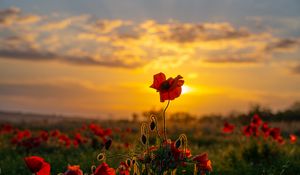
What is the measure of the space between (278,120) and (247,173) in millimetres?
26845

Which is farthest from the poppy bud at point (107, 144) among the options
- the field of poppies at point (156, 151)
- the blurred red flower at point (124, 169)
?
the blurred red flower at point (124, 169)

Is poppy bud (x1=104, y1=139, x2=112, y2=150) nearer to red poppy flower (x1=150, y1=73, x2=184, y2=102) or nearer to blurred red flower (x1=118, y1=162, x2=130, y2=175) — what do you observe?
blurred red flower (x1=118, y1=162, x2=130, y2=175)

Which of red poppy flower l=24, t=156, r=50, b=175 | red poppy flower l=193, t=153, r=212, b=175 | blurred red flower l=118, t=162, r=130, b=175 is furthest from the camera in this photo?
blurred red flower l=118, t=162, r=130, b=175

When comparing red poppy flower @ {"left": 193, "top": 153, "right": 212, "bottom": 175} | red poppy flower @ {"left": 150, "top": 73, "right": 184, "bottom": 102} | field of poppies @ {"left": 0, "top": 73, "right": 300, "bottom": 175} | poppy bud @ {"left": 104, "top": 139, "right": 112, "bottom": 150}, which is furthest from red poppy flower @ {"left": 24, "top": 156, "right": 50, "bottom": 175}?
red poppy flower @ {"left": 193, "top": 153, "right": 212, "bottom": 175}

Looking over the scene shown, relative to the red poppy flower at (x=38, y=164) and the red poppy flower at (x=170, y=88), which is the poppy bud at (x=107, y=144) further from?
the red poppy flower at (x=38, y=164)

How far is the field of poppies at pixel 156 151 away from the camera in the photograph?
4.48 meters

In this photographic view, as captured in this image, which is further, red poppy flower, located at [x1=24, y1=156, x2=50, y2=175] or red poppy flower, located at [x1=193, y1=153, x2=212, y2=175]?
red poppy flower, located at [x1=193, y1=153, x2=212, y2=175]

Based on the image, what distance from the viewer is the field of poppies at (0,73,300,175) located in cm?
448

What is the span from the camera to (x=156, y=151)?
454 cm

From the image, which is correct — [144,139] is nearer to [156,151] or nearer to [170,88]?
[156,151]

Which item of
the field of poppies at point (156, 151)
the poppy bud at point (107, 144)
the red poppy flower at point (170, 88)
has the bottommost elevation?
the field of poppies at point (156, 151)

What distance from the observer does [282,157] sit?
37.4 ft

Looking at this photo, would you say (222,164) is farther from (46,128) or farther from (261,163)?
(46,128)

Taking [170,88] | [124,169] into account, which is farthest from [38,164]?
[170,88]
